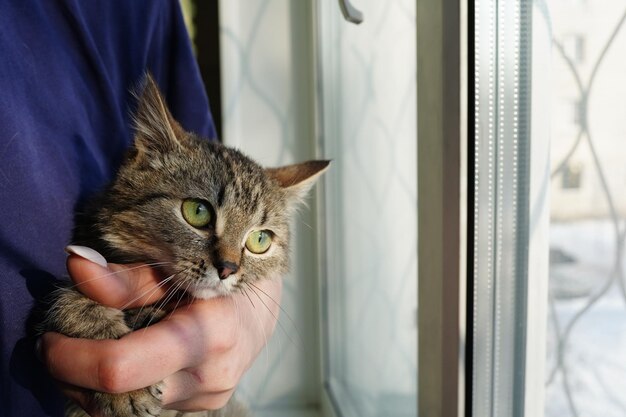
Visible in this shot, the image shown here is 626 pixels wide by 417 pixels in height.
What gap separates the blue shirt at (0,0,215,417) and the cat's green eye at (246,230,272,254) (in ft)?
0.85

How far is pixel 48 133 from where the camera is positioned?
2.38 ft

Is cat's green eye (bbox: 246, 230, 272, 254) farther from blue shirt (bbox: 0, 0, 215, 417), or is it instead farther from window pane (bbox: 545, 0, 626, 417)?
window pane (bbox: 545, 0, 626, 417)

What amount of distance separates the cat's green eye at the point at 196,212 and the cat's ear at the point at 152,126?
0.36 ft

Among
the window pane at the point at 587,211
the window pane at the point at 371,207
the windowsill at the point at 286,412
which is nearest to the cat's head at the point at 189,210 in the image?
the window pane at the point at 371,207

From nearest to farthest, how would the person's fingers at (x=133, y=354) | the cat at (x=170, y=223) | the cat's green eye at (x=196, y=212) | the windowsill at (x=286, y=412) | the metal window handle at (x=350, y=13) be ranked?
the person's fingers at (x=133, y=354) → the cat at (x=170, y=223) → the cat's green eye at (x=196, y=212) → the metal window handle at (x=350, y=13) → the windowsill at (x=286, y=412)

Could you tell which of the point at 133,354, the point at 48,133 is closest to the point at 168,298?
the point at 133,354

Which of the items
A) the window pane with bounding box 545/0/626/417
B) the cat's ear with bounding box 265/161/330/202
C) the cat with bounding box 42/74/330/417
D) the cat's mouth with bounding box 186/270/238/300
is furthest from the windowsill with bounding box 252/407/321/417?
the window pane with bounding box 545/0/626/417

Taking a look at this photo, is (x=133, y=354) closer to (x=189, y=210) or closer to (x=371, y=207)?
(x=189, y=210)

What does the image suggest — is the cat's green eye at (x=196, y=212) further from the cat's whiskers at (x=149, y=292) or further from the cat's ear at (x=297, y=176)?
the cat's ear at (x=297, y=176)

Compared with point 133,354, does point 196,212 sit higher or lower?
higher

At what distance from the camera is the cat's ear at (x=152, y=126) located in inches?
31.4

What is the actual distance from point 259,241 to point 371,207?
43 cm

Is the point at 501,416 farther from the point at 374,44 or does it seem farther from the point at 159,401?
the point at 374,44

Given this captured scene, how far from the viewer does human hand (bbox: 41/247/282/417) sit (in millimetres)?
579
